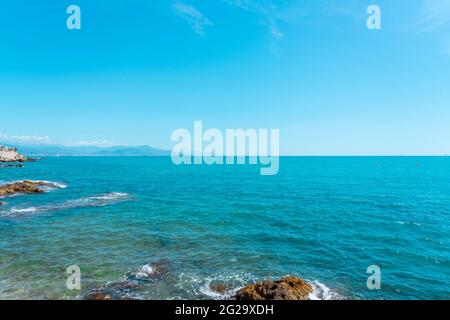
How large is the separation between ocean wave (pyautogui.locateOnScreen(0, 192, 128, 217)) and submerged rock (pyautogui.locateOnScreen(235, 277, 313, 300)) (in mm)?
44347

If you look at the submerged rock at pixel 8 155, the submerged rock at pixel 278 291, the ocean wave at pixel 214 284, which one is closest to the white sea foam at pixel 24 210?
the ocean wave at pixel 214 284

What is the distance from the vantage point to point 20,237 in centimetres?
3541

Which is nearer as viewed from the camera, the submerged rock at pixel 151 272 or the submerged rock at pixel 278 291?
the submerged rock at pixel 278 291

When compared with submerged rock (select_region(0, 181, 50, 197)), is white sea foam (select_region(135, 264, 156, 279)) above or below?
below

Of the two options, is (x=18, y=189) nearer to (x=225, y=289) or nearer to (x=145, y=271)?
(x=145, y=271)

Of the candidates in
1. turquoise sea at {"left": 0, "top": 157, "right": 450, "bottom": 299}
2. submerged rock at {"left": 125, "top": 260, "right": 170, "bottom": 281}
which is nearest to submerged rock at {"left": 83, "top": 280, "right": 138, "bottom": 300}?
turquoise sea at {"left": 0, "top": 157, "right": 450, "bottom": 299}

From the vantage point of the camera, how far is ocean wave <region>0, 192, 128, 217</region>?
48625mm

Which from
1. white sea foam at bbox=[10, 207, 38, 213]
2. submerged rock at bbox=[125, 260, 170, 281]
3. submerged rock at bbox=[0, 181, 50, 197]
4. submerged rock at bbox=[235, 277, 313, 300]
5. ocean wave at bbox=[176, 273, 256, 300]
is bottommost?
ocean wave at bbox=[176, 273, 256, 300]

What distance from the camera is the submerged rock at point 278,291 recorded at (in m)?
20.5

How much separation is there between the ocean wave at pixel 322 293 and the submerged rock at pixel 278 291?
49 cm

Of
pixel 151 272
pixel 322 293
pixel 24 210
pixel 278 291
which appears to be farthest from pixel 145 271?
pixel 24 210

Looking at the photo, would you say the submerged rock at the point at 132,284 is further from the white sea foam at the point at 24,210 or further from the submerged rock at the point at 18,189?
the submerged rock at the point at 18,189

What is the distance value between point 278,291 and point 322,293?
5245 millimetres

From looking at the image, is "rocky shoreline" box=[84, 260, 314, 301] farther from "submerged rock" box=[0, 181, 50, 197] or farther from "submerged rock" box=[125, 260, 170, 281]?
"submerged rock" box=[0, 181, 50, 197]
